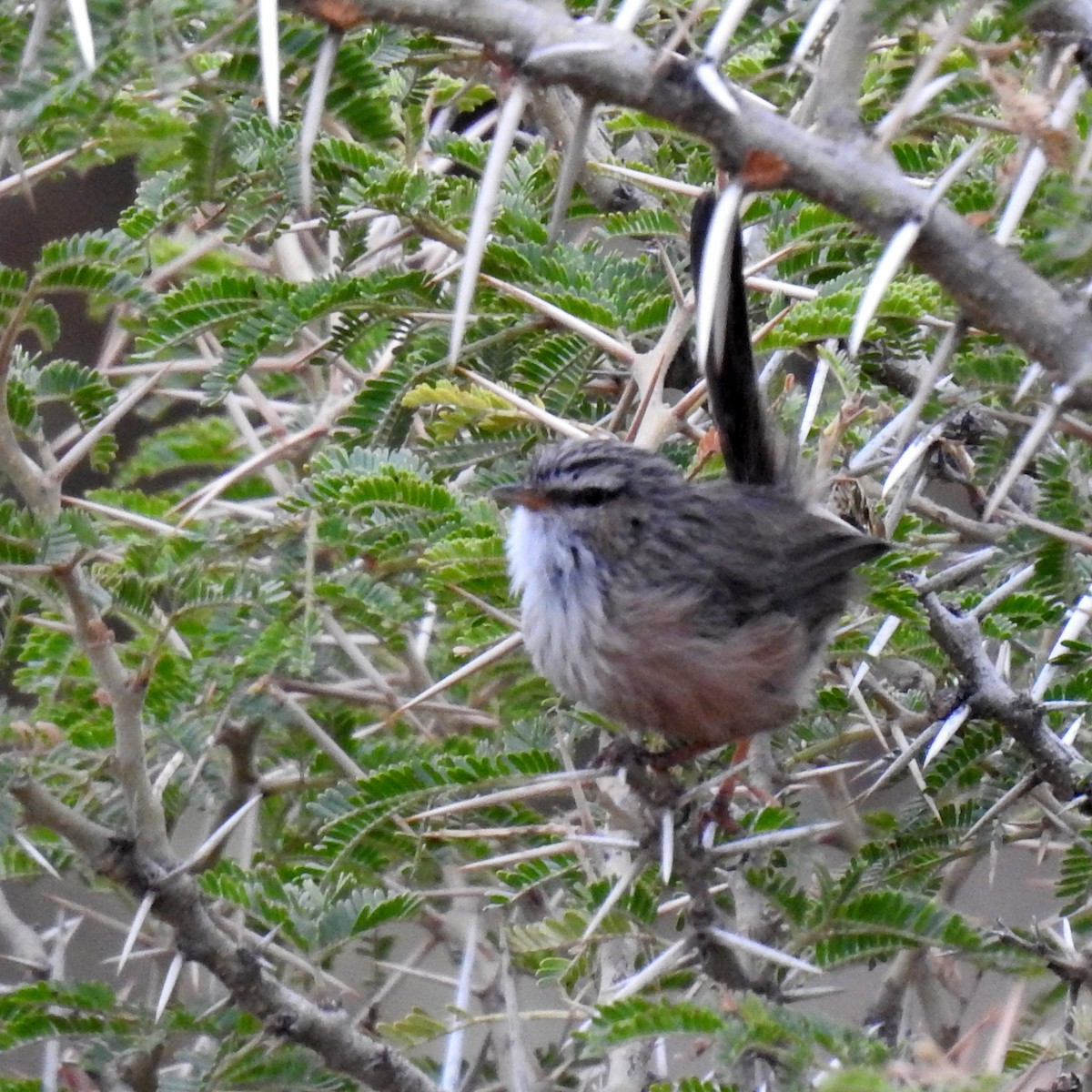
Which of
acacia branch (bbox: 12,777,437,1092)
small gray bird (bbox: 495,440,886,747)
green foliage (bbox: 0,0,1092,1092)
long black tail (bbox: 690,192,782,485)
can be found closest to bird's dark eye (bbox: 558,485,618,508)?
small gray bird (bbox: 495,440,886,747)

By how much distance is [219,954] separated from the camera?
93.4 inches

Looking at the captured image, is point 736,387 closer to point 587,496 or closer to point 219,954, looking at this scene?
point 587,496

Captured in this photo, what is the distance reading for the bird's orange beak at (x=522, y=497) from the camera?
128 inches

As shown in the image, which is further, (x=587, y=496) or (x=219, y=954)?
(x=587, y=496)

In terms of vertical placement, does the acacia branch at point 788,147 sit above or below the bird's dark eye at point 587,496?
above

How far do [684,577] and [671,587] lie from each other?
6 cm

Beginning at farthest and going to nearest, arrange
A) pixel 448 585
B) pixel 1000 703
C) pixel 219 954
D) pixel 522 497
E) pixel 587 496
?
pixel 587 496 → pixel 522 497 → pixel 448 585 → pixel 1000 703 → pixel 219 954

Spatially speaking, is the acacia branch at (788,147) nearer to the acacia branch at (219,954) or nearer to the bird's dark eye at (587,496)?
the acacia branch at (219,954)

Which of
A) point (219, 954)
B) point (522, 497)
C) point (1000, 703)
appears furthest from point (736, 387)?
point (219, 954)

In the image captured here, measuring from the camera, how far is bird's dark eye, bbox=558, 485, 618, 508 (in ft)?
11.0

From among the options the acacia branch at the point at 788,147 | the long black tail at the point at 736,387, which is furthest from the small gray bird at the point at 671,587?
the acacia branch at the point at 788,147

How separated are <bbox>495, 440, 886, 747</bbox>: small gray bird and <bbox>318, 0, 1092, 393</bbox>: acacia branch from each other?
4.32 feet

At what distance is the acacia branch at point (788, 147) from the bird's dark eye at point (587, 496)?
1.73 m

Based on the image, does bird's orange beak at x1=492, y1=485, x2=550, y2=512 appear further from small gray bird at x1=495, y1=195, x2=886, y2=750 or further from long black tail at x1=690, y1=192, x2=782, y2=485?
long black tail at x1=690, y1=192, x2=782, y2=485
